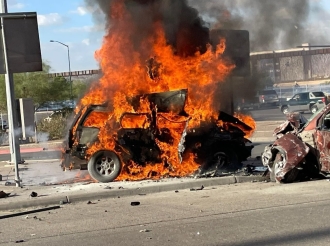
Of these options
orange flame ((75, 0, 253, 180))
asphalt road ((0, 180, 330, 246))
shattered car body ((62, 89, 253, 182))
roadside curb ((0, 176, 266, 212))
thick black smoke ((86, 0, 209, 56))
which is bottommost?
asphalt road ((0, 180, 330, 246))

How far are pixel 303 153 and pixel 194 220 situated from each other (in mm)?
3399

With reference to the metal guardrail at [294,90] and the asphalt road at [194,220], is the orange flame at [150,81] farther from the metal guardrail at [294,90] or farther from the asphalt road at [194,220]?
the metal guardrail at [294,90]

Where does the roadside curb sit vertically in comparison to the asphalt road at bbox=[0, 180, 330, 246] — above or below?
above

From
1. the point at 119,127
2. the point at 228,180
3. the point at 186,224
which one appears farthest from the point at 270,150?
the point at 186,224

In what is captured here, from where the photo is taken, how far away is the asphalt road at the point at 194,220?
21.6 feet

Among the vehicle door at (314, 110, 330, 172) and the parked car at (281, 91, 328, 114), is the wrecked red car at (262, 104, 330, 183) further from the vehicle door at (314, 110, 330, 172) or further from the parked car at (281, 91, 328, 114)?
the parked car at (281, 91, 328, 114)

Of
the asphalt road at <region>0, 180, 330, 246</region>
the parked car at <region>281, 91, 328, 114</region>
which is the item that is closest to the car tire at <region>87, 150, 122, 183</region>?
the asphalt road at <region>0, 180, 330, 246</region>

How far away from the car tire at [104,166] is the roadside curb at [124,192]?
42.1 inches

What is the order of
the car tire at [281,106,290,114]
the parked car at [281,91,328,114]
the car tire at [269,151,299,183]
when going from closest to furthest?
the car tire at [269,151,299,183] < the car tire at [281,106,290,114] < the parked car at [281,91,328,114]

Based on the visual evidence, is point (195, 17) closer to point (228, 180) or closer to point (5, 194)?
point (228, 180)

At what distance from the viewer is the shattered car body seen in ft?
36.8

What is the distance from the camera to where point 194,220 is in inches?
301

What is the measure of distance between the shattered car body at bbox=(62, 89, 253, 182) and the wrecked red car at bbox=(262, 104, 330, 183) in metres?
1.06

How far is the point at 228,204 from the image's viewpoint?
8.77 metres
